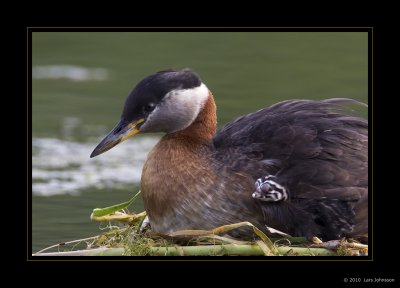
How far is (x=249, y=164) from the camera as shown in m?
8.82

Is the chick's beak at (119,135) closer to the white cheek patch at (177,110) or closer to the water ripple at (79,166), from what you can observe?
the white cheek patch at (177,110)

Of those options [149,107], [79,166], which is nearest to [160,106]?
[149,107]

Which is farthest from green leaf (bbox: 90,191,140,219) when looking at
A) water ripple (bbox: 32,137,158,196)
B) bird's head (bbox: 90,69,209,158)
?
water ripple (bbox: 32,137,158,196)

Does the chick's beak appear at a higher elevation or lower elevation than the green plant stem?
higher

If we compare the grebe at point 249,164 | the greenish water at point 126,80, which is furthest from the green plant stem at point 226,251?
the greenish water at point 126,80

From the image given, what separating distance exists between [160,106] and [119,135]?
0.41 meters

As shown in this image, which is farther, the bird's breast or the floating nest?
the bird's breast

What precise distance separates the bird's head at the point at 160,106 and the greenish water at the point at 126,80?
1.93m

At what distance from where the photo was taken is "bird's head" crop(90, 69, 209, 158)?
29.0ft

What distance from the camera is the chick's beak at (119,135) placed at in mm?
8844

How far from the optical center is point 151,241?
8695mm

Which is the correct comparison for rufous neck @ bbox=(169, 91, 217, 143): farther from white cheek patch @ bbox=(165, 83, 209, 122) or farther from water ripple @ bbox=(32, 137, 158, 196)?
water ripple @ bbox=(32, 137, 158, 196)

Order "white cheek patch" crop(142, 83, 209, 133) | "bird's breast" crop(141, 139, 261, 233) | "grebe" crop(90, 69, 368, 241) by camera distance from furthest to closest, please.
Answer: "white cheek patch" crop(142, 83, 209, 133), "bird's breast" crop(141, 139, 261, 233), "grebe" crop(90, 69, 368, 241)
